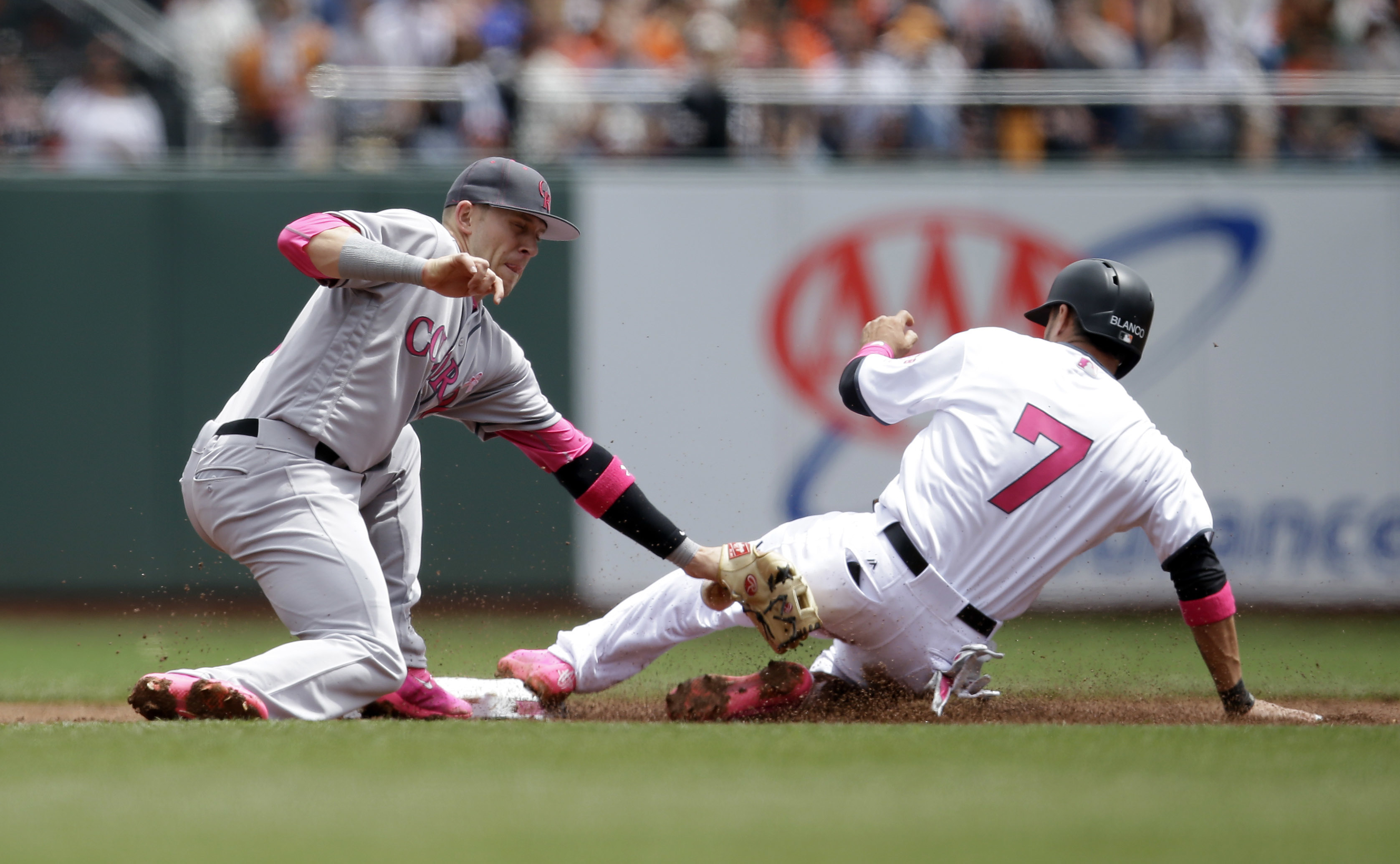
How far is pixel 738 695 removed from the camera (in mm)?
4316

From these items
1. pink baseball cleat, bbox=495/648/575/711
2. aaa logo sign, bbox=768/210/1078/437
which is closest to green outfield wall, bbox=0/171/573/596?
aaa logo sign, bbox=768/210/1078/437

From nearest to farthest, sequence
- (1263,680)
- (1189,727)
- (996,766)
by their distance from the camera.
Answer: (996,766), (1189,727), (1263,680)

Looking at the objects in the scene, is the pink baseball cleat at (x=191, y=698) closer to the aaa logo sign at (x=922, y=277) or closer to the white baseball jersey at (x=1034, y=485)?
the white baseball jersey at (x=1034, y=485)

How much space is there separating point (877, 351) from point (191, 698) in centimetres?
243

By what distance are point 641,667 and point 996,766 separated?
155cm

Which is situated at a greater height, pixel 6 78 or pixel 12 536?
pixel 6 78

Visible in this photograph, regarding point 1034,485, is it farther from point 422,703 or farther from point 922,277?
point 922,277

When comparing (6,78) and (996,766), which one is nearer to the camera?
(996,766)

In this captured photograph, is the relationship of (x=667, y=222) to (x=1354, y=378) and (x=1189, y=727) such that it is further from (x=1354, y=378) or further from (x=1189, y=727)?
(x=1189, y=727)

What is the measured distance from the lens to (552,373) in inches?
362

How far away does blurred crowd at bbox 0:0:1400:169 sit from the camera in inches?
368

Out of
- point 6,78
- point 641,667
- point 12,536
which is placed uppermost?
point 6,78

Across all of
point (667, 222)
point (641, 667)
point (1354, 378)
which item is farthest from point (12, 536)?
point (1354, 378)

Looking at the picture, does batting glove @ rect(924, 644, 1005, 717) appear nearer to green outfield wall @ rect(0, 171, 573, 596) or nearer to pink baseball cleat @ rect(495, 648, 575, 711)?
pink baseball cleat @ rect(495, 648, 575, 711)
